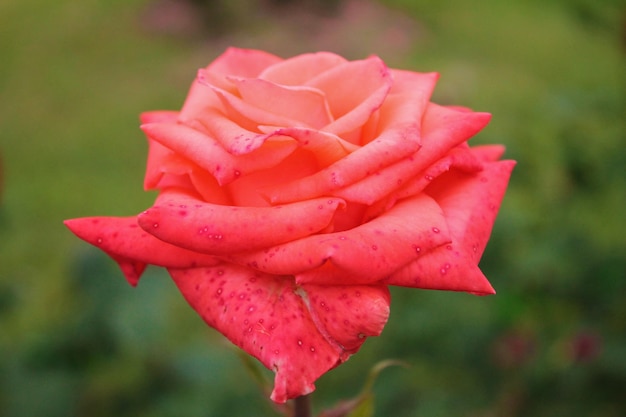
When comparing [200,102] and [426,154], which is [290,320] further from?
[200,102]

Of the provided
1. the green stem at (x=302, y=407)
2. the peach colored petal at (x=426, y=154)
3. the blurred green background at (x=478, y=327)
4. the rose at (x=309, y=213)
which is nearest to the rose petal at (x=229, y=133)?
the rose at (x=309, y=213)

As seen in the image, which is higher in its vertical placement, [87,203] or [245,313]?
[245,313]

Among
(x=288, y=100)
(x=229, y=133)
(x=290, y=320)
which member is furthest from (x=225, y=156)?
(x=290, y=320)

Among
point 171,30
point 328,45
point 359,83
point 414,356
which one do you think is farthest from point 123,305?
point 171,30

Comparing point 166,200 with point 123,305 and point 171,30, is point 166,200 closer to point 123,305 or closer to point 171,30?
point 123,305

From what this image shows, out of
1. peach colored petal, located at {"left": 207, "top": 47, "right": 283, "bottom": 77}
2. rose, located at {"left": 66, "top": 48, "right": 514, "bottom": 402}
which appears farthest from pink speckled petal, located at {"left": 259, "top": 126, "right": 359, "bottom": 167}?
peach colored petal, located at {"left": 207, "top": 47, "right": 283, "bottom": 77}
